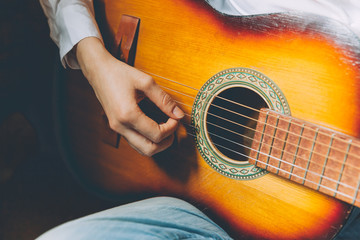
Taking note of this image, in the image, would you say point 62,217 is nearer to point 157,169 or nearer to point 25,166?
point 25,166

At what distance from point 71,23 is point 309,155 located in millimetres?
733

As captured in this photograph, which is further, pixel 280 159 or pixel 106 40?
pixel 106 40

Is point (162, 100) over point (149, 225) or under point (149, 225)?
over

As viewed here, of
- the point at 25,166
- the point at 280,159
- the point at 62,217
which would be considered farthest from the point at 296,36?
the point at 25,166

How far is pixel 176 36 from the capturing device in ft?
2.47

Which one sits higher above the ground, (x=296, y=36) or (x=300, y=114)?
(x=296, y=36)

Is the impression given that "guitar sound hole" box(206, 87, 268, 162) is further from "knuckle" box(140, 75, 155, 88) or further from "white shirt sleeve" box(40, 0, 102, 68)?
"white shirt sleeve" box(40, 0, 102, 68)

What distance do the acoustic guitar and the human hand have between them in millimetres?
75

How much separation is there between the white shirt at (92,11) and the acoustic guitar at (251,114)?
0.08 meters

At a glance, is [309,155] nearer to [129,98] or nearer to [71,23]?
[129,98]

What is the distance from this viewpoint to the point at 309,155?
1.92 ft

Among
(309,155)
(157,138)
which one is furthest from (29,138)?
(309,155)

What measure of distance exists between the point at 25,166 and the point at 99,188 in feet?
1.59

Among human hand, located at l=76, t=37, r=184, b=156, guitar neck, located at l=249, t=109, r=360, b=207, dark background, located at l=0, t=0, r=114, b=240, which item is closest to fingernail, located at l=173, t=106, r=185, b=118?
human hand, located at l=76, t=37, r=184, b=156
